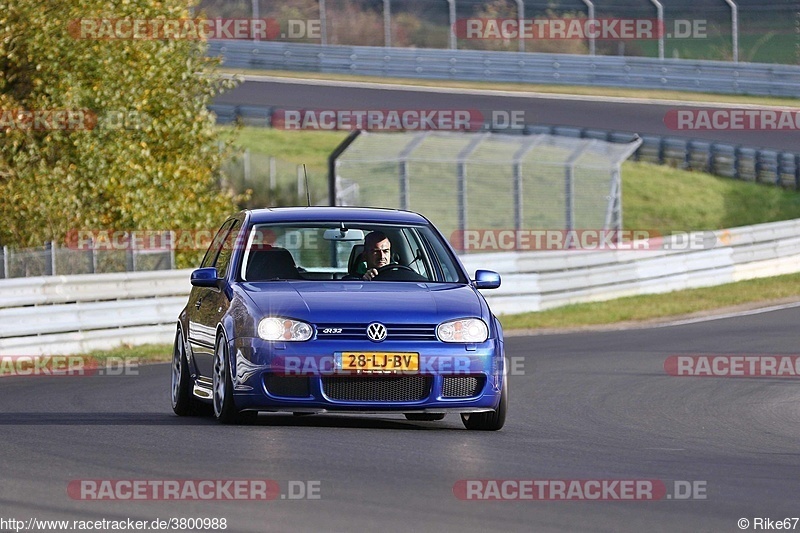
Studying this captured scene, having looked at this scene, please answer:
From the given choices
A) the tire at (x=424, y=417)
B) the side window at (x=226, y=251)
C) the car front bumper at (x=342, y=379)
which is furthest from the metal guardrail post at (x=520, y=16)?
the car front bumper at (x=342, y=379)

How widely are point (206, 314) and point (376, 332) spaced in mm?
1817

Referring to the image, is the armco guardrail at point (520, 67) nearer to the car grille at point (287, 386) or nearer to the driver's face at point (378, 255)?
the driver's face at point (378, 255)

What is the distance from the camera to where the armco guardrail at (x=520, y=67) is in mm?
37750

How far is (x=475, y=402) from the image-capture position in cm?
1006

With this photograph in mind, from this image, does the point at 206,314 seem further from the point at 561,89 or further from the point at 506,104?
the point at 561,89

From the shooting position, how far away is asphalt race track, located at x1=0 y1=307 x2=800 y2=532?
22.4ft

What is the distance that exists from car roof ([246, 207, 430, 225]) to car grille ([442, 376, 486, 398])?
158 centimetres

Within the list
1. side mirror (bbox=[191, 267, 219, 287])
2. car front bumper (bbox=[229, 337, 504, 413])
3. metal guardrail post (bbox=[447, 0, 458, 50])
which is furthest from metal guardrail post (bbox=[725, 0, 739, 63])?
car front bumper (bbox=[229, 337, 504, 413])

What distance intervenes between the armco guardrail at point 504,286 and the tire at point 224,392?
24.9 ft

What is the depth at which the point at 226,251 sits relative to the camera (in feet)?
37.7

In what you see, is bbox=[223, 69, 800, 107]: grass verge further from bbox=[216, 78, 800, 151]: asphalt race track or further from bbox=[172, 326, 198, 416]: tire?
bbox=[172, 326, 198, 416]: tire

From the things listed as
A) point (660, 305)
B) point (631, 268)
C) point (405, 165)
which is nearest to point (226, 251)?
point (660, 305)

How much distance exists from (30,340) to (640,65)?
80.0 ft

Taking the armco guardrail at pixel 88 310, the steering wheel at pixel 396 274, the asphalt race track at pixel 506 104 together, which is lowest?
the asphalt race track at pixel 506 104
